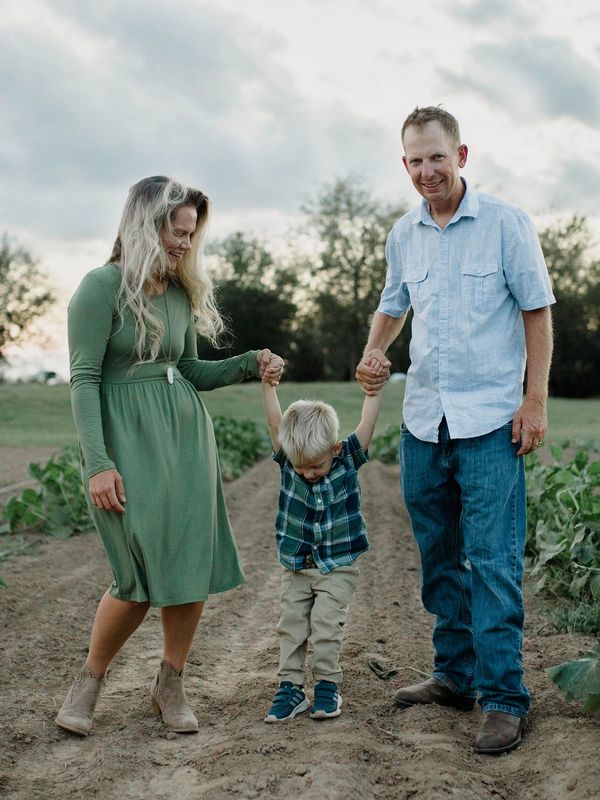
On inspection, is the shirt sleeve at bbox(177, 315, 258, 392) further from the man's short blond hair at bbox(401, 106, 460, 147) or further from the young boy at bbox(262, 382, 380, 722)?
the man's short blond hair at bbox(401, 106, 460, 147)

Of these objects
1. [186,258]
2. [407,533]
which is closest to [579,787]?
[186,258]

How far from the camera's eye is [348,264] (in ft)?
140

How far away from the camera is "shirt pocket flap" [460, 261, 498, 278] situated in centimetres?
341

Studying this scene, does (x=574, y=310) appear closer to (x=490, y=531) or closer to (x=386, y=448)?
(x=386, y=448)

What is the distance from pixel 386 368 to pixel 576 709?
1.42 m

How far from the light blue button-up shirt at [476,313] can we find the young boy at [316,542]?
317 mm

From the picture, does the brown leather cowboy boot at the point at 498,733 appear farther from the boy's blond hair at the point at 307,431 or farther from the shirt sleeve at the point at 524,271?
the shirt sleeve at the point at 524,271

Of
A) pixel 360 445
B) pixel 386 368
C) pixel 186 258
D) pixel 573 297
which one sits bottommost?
pixel 360 445

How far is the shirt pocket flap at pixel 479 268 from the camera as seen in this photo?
3.41 m

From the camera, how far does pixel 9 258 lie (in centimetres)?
4219

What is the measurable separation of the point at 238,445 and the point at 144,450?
36.1ft

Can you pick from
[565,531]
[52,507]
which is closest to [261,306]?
[52,507]

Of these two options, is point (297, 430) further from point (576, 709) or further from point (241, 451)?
point (241, 451)

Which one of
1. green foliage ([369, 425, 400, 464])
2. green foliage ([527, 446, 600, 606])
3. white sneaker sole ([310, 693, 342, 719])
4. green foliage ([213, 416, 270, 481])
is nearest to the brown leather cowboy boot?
white sneaker sole ([310, 693, 342, 719])
